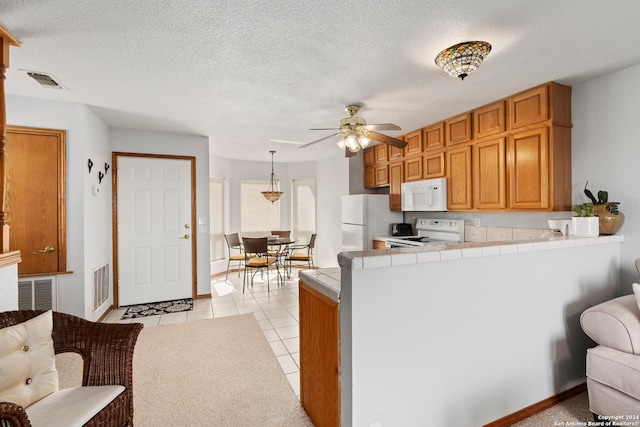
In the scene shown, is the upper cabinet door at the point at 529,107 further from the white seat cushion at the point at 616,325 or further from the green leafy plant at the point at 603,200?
the white seat cushion at the point at 616,325

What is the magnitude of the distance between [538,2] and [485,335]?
187 cm

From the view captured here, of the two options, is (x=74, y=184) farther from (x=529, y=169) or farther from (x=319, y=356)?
(x=529, y=169)

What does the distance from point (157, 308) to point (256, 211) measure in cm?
312

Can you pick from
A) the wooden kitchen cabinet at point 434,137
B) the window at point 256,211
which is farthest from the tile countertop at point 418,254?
the window at point 256,211

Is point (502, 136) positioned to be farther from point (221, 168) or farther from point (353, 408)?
point (221, 168)

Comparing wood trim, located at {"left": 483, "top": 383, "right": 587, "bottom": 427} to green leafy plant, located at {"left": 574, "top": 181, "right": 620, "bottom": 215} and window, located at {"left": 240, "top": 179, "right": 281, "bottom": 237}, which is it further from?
window, located at {"left": 240, "top": 179, "right": 281, "bottom": 237}

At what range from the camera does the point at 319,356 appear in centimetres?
179

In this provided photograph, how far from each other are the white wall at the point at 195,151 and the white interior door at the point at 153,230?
0.12 m

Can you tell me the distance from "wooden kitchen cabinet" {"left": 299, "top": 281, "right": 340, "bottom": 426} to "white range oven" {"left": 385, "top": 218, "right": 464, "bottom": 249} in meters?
2.32

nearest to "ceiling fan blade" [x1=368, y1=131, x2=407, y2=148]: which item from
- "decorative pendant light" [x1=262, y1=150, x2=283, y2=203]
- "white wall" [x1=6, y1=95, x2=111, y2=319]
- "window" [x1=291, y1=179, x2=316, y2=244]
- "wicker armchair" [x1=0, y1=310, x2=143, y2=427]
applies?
"wicker armchair" [x1=0, y1=310, x2=143, y2=427]

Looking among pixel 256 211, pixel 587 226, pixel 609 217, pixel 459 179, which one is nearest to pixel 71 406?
pixel 587 226

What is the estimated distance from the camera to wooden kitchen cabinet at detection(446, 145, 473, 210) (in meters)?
3.56

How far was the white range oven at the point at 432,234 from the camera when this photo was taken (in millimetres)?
4062

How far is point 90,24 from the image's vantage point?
73.5 inches
